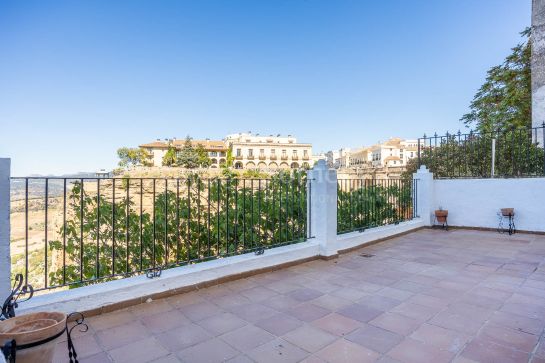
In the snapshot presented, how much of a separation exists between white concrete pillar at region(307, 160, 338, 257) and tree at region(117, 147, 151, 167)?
223ft

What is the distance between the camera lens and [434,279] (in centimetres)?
Answer: 361

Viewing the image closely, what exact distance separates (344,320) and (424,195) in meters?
6.18

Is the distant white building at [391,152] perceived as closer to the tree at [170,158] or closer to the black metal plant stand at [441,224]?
the tree at [170,158]

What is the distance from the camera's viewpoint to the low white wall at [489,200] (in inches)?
261

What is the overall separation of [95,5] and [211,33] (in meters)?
7.04

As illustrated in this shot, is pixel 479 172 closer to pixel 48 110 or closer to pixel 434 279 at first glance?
pixel 434 279

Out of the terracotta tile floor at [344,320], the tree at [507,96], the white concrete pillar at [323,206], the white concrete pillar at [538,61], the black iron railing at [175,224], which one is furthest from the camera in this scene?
the tree at [507,96]

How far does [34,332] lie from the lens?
56.1 inches

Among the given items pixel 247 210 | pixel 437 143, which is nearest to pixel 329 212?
pixel 247 210

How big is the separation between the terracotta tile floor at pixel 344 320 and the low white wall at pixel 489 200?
3.33 m

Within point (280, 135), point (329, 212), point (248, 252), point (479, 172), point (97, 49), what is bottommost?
point (248, 252)

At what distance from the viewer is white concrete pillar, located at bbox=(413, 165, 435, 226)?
7609 mm

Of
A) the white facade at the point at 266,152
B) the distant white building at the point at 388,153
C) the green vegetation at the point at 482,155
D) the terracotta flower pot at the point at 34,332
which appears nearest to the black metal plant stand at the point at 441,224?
the green vegetation at the point at 482,155

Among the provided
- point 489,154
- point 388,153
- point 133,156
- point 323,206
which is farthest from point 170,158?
point 323,206
